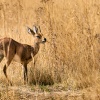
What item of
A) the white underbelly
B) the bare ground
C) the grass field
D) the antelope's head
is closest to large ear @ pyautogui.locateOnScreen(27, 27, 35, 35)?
the antelope's head

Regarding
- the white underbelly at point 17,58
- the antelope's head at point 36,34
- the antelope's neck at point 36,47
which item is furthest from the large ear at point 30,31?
the white underbelly at point 17,58

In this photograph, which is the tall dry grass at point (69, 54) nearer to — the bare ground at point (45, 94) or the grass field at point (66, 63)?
the grass field at point (66, 63)

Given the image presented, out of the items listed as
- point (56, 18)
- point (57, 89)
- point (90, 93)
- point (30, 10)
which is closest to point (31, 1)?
point (30, 10)

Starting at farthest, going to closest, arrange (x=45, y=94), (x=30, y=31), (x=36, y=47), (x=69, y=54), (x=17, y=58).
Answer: (x=30, y=31) < (x=36, y=47) < (x=17, y=58) < (x=69, y=54) < (x=45, y=94)

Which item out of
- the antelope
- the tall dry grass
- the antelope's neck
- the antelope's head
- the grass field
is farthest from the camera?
the antelope's head

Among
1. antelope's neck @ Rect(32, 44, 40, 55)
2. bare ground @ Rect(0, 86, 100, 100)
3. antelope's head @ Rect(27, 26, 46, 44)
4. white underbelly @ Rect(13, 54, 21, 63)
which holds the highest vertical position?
antelope's head @ Rect(27, 26, 46, 44)

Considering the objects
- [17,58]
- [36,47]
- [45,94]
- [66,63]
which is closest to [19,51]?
[17,58]

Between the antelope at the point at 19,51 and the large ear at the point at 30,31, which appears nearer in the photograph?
the antelope at the point at 19,51

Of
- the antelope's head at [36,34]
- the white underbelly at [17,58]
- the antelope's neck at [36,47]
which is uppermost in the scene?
the antelope's head at [36,34]

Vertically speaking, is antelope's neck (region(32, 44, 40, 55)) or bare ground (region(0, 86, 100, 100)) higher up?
antelope's neck (region(32, 44, 40, 55))

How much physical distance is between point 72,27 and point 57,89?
1614 mm

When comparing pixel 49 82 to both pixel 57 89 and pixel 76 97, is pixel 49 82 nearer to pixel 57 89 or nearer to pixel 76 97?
pixel 57 89

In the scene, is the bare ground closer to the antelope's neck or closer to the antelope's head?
the antelope's neck

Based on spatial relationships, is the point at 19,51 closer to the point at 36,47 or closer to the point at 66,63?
the point at 36,47
